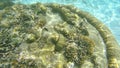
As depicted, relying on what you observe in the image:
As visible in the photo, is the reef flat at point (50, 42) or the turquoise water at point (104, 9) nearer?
the reef flat at point (50, 42)

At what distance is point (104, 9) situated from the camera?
15.1m

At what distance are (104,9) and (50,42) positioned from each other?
385 inches

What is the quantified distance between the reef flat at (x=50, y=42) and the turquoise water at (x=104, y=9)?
15.9 ft

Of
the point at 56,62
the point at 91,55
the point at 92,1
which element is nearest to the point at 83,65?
the point at 91,55

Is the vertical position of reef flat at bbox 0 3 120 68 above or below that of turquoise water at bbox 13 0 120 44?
above

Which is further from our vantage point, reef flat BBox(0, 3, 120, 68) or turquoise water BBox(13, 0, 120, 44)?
turquoise water BBox(13, 0, 120, 44)

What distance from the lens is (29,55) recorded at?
5.42 metres

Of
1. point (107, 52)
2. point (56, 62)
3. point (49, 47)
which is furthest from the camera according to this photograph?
point (107, 52)

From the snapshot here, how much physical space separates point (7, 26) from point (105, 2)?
35.1 ft

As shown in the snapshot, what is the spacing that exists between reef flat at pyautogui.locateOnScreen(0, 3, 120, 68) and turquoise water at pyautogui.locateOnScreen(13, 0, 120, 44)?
4857 millimetres

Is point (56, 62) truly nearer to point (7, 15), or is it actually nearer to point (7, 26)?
point (7, 26)

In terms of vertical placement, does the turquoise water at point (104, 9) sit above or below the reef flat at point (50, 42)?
below

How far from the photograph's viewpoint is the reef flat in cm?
553

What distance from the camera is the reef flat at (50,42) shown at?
5527mm
